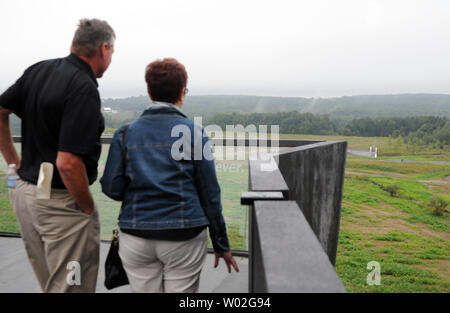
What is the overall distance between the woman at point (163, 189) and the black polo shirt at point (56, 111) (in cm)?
14

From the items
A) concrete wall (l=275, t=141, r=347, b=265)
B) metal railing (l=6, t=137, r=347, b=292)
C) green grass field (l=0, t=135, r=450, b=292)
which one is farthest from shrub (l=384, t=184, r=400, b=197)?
metal railing (l=6, t=137, r=347, b=292)

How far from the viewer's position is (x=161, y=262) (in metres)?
1.66

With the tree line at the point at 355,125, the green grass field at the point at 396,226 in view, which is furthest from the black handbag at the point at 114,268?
the green grass field at the point at 396,226

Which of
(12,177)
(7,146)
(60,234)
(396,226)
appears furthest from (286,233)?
(396,226)

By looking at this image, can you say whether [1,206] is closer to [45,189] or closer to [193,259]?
[45,189]

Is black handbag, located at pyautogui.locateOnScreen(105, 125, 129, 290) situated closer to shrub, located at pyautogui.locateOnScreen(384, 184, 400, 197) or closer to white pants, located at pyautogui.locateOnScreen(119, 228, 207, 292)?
white pants, located at pyautogui.locateOnScreen(119, 228, 207, 292)

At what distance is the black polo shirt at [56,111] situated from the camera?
1.54 metres

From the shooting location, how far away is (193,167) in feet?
5.29

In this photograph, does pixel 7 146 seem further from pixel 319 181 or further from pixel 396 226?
pixel 396 226

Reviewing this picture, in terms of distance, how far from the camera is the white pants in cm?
159

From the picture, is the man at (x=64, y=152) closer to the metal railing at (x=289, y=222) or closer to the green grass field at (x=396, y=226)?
the metal railing at (x=289, y=222)

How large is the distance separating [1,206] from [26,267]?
1.40 m

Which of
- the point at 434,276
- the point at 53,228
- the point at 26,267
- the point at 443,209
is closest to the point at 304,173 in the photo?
the point at 53,228

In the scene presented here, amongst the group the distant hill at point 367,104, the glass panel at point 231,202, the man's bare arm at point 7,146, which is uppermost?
the distant hill at point 367,104
